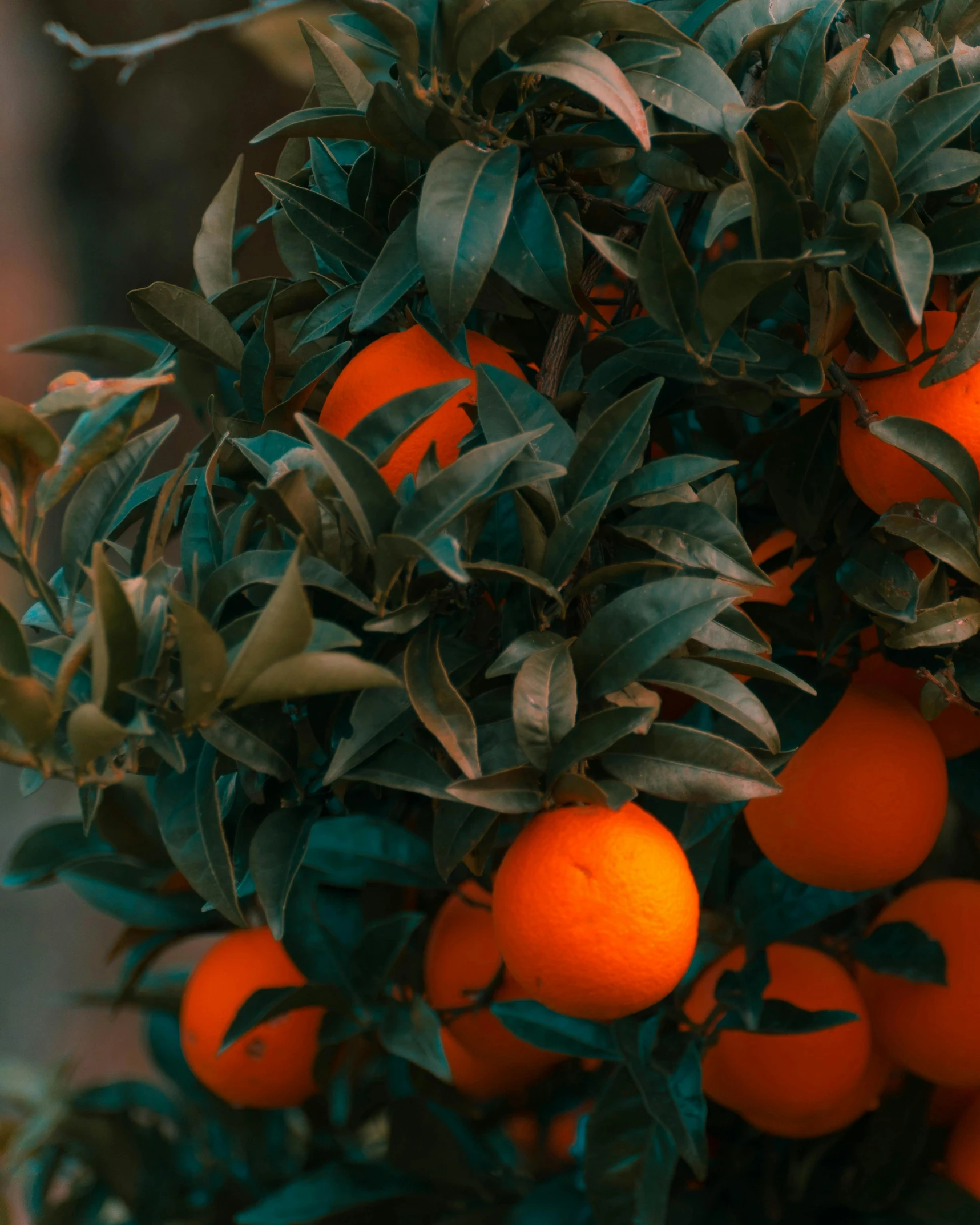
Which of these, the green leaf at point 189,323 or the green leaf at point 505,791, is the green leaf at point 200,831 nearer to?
the green leaf at point 505,791

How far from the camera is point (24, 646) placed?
382 millimetres

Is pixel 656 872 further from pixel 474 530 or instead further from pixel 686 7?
pixel 686 7

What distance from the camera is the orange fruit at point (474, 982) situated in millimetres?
693

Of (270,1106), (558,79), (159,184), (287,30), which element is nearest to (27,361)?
(159,184)

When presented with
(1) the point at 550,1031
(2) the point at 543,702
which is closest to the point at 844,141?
(2) the point at 543,702

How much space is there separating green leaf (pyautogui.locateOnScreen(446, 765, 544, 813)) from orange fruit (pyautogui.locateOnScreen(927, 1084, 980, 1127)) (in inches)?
18.6

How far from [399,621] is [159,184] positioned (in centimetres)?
200

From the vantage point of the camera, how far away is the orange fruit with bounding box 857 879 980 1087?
2.02 feet

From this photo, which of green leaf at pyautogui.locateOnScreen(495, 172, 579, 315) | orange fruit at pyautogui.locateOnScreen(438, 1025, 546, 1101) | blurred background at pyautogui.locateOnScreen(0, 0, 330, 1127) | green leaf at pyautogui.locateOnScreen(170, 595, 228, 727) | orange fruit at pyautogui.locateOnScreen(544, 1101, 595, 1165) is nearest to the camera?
green leaf at pyautogui.locateOnScreen(170, 595, 228, 727)

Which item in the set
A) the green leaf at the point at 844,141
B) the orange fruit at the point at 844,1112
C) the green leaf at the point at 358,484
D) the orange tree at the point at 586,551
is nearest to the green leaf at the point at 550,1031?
the orange tree at the point at 586,551

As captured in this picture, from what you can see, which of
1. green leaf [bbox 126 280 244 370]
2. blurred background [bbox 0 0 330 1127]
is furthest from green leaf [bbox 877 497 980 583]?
blurred background [bbox 0 0 330 1127]

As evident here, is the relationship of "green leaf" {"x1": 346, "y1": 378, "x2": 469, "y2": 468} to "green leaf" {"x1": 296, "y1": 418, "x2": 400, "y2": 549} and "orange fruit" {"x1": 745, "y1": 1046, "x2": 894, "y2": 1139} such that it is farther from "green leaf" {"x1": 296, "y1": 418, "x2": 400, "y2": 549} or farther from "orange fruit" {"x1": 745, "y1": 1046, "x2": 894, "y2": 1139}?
"orange fruit" {"x1": 745, "y1": 1046, "x2": 894, "y2": 1139}

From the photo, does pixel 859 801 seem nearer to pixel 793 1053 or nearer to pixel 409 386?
pixel 793 1053

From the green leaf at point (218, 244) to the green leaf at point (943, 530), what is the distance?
374 mm
